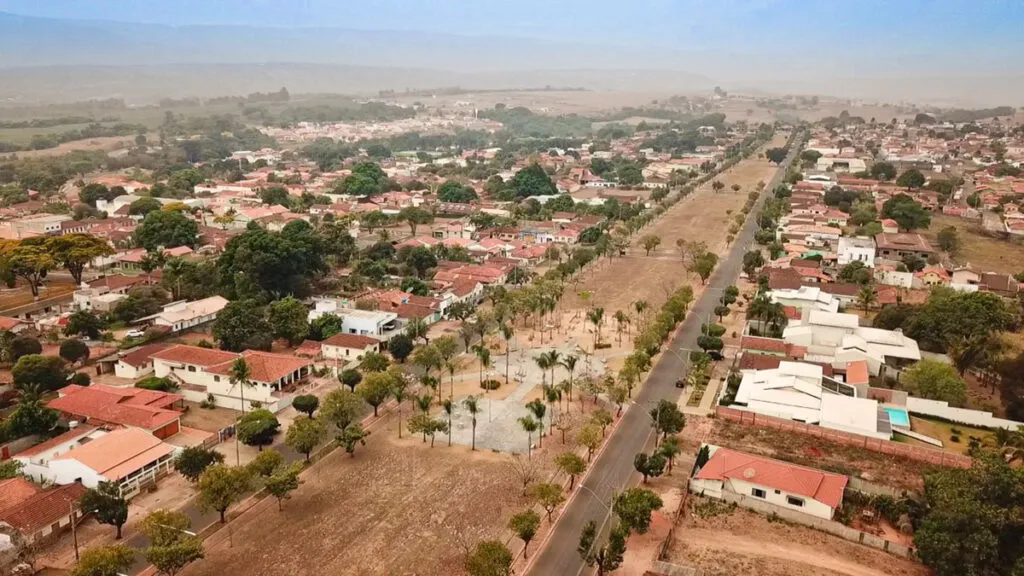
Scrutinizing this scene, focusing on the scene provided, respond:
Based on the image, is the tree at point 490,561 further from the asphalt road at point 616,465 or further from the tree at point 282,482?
the tree at point 282,482

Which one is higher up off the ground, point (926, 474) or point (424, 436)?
point (926, 474)

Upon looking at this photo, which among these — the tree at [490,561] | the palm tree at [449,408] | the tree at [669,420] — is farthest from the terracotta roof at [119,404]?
the tree at [669,420]

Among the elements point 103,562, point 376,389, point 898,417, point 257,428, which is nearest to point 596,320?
point 376,389

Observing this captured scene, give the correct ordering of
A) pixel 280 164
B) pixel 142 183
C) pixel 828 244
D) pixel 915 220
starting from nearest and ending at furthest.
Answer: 1. pixel 828 244
2. pixel 915 220
3. pixel 142 183
4. pixel 280 164

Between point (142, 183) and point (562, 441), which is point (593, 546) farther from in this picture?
point (142, 183)

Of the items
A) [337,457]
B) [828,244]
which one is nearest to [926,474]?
[337,457]
